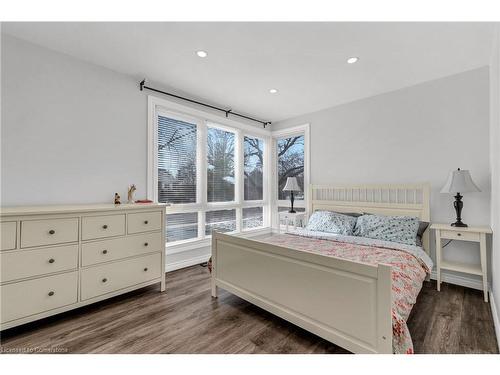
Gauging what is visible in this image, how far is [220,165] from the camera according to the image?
4.09m

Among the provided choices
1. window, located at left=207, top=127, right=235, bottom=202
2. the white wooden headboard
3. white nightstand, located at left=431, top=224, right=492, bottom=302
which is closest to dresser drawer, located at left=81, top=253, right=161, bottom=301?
window, located at left=207, top=127, right=235, bottom=202

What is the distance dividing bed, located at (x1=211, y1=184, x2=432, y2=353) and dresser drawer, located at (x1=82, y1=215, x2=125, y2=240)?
0.97 m

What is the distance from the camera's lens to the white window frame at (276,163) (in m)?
4.28

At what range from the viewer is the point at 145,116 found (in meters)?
3.06

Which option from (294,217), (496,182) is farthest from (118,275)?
(496,182)

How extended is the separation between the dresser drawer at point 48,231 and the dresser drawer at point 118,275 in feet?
1.17

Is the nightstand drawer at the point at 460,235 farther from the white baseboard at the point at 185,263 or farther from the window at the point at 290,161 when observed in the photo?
the white baseboard at the point at 185,263

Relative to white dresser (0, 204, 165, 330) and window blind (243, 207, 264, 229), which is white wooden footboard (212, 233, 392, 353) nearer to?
white dresser (0, 204, 165, 330)

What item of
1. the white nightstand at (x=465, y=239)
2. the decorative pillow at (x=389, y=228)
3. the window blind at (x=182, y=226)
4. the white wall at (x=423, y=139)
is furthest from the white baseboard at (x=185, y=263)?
the white nightstand at (x=465, y=239)

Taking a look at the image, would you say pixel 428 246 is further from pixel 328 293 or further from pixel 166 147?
pixel 166 147

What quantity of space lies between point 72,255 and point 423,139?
13.4ft

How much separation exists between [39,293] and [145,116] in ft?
7.05

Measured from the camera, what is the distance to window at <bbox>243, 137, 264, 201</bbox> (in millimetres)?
4559
